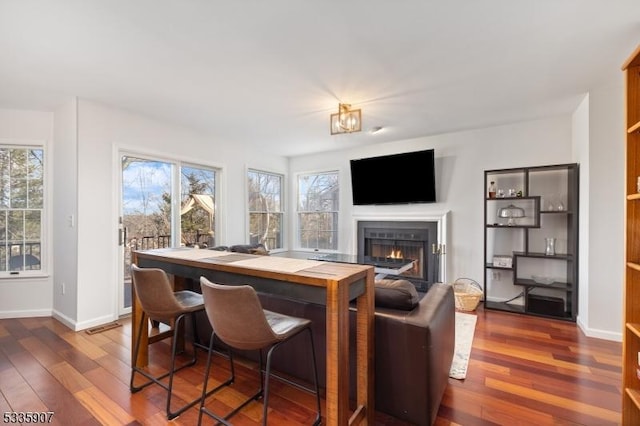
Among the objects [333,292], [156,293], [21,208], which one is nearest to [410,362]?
[333,292]

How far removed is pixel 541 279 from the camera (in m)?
3.68

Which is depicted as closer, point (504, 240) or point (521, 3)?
point (521, 3)

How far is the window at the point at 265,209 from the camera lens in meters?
5.30

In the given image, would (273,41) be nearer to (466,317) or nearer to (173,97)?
(173,97)

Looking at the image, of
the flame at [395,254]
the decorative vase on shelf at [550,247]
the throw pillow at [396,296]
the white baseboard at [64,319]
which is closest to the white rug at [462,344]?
the throw pillow at [396,296]

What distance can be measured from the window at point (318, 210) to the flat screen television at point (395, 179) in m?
0.62

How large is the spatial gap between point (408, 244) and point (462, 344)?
2.10 metres

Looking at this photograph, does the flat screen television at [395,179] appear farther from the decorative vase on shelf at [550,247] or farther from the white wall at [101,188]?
the white wall at [101,188]

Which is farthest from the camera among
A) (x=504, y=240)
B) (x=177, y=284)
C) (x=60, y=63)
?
(x=504, y=240)

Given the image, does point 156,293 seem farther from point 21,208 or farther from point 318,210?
point 318,210

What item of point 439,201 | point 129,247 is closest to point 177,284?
point 129,247

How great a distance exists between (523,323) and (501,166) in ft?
6.49

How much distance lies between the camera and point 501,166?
402cm

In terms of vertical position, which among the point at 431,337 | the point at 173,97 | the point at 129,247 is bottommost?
the point at 431,337
